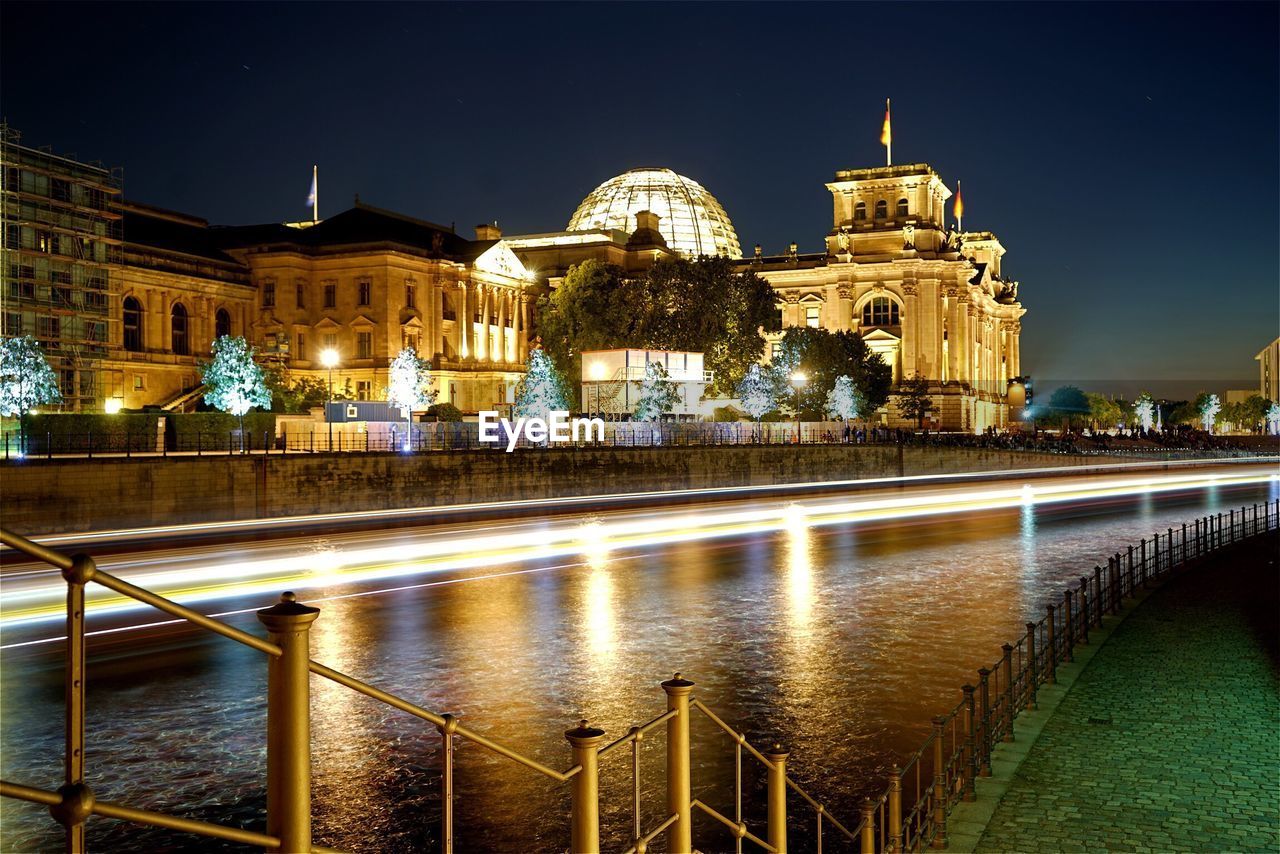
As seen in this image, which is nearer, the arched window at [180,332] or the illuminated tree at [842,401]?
the arched window at [180,332]

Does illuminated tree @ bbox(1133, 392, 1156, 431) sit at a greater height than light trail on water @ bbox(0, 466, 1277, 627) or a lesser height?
greater

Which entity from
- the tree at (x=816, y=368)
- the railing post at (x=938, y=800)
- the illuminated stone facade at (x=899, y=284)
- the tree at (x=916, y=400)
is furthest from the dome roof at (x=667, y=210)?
the railing post at (x=938, y=800)

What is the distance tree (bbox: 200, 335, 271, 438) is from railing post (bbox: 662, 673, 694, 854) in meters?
54.4

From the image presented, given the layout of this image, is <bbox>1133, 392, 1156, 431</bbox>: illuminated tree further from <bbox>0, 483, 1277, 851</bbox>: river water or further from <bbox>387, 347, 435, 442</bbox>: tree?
<bbox>0, 483, 1277, 851</bbox>: river water

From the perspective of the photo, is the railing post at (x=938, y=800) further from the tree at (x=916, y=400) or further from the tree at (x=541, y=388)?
the tree at (x=916, y=400)

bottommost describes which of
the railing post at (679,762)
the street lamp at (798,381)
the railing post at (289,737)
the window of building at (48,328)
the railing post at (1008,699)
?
the railing post at (1008,699)

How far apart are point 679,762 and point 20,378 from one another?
164ft

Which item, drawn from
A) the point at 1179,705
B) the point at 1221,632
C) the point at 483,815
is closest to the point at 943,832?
the point at 483,815

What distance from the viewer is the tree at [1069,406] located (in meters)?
157

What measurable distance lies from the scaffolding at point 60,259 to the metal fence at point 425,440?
14.6 meters

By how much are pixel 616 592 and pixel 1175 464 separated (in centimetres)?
7433

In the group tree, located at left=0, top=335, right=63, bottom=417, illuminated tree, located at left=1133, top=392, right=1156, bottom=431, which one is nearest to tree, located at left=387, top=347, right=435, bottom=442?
tree, located at left=0, top=335, right=63, bottom=417

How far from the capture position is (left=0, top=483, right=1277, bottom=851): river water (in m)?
10.1

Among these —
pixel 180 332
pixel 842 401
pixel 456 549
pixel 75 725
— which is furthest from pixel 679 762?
pixel 180 332
